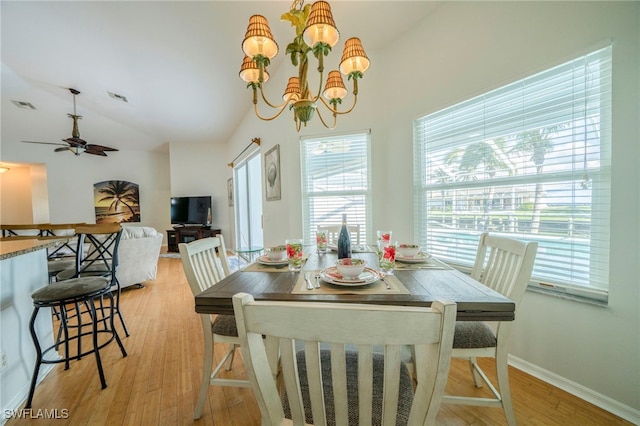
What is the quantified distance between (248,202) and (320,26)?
4283mm

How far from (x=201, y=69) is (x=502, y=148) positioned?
3.50 metres

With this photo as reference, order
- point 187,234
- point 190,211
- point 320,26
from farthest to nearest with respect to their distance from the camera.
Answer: point 190,211, point 187,234, point 320,26

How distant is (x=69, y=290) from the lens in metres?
1.54

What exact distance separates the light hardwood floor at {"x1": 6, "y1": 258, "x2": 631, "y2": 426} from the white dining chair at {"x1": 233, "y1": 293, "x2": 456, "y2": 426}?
3.50 ft

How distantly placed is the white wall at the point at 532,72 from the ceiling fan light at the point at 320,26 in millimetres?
1304

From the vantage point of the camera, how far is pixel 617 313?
1347 mm

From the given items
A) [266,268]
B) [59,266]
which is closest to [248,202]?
[59,266]

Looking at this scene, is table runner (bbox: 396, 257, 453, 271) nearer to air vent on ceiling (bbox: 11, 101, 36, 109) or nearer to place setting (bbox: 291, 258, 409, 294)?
place setting (bbox: 291, 258, 409, 294)

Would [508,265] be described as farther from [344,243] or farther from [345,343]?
[345,343]

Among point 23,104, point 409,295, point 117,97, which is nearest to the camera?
point 409,295

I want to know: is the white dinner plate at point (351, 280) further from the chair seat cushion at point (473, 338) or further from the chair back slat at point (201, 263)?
the chair back slat at point (201, 263)

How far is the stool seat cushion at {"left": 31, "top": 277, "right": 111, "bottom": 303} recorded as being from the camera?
1.48 meters

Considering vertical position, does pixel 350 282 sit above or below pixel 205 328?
above

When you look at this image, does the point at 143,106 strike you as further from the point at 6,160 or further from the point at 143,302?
the point at 6,160
